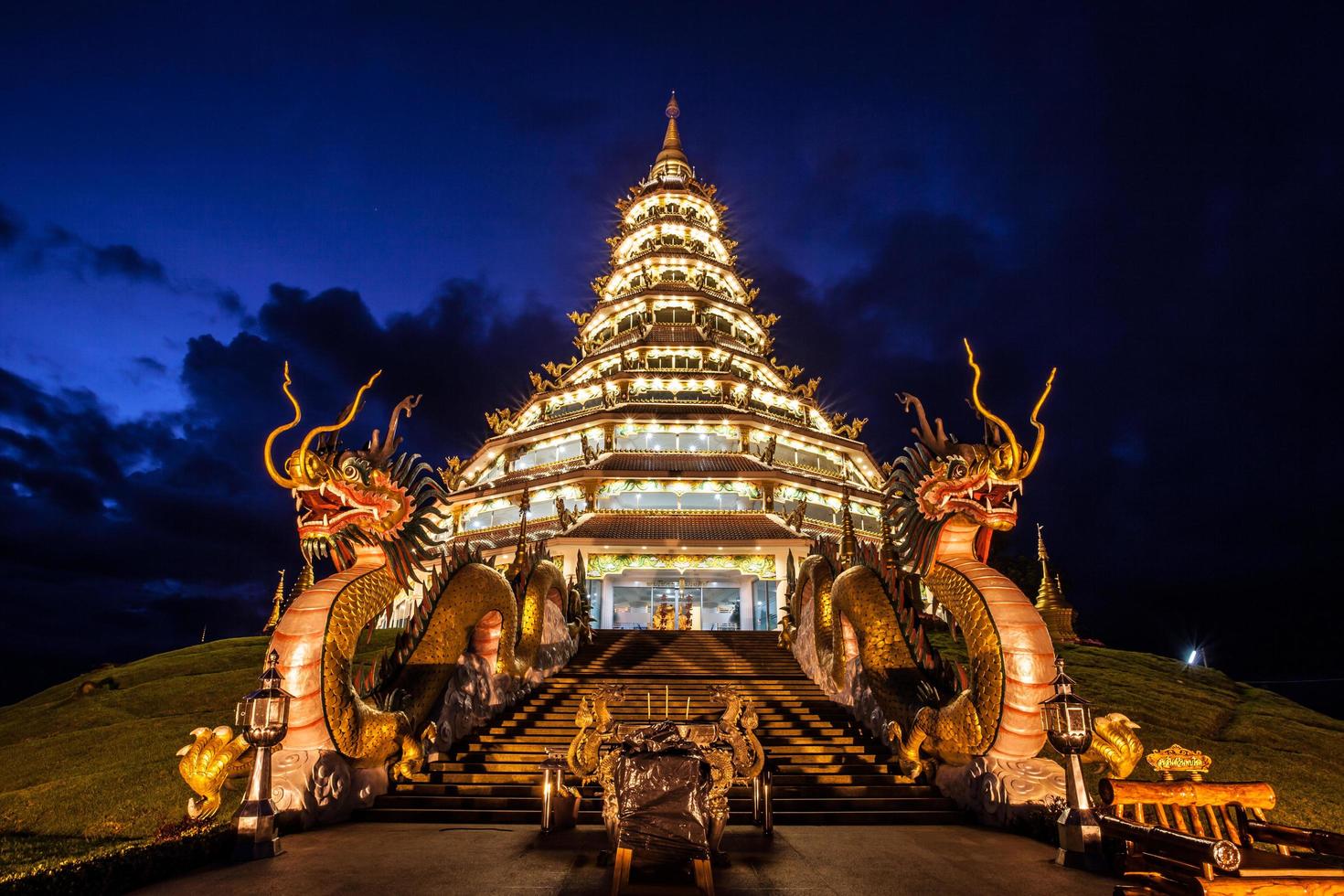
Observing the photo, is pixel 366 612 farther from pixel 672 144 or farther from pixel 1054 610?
pixel 672 144

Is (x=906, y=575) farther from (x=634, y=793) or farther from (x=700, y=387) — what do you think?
(x=700, y=387)


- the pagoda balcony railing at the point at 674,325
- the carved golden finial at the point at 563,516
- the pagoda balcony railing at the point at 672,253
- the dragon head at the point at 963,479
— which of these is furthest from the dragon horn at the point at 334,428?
the pagoda balcony railing at the point at 672,253

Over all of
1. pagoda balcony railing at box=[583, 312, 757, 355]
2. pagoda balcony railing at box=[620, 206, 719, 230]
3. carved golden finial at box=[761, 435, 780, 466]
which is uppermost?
pagoda balcony railing at box=[620, 206, 719, 230]

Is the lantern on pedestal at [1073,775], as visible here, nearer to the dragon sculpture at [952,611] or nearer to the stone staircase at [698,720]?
the dragon sculpture at [952,611]

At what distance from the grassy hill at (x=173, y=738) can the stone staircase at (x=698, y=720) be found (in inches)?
117

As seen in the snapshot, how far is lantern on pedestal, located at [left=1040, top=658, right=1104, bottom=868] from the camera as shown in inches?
237

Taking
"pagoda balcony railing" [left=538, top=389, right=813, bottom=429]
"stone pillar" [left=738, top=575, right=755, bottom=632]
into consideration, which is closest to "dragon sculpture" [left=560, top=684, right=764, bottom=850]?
"stone pillar" [left=738, top=575, right=755, bottom=632]

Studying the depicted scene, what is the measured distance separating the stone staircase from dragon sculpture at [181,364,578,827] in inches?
30.4

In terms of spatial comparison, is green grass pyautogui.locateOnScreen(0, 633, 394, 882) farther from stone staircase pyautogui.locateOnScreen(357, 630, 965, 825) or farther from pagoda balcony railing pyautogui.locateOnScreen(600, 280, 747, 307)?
pagoda balcony railing pyautogui.locateOnScreen(600, 280, 747, 307)

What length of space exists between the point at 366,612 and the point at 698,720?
430cm

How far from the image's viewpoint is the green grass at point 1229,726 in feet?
32.8

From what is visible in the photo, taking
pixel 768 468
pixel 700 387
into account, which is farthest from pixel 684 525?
pixel 700 387

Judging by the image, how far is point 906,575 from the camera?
33.9ft

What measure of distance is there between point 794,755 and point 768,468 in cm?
1381
